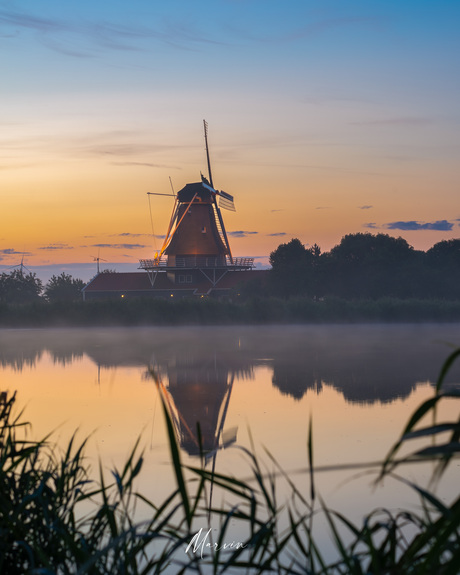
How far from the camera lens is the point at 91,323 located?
36438mm

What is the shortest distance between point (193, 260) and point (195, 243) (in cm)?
111

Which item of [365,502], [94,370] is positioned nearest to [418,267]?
[94,370]

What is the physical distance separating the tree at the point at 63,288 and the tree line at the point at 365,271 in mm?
24576

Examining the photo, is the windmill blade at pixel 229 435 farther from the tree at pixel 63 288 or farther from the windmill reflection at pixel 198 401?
the tree at pixel 63 288

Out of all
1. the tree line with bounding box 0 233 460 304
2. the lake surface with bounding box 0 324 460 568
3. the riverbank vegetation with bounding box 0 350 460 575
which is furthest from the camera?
the tree line with bounding box 0 233 460 304

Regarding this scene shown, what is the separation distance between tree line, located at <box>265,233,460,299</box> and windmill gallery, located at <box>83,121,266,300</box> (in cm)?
233

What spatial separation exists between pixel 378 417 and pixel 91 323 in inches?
1087

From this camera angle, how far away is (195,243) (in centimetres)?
4612

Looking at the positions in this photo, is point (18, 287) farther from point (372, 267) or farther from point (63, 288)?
point (372, 267)

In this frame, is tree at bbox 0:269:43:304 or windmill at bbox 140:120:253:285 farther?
tree at bbox 0:269:43:304

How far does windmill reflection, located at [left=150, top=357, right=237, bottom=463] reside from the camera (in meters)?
8.77

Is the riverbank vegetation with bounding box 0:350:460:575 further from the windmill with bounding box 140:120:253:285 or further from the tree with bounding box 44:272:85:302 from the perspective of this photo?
the tree with bounding box 44:272:85:302

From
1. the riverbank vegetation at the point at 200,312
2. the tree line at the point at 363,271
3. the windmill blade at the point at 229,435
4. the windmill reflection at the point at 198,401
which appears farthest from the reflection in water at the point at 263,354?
the tree line at the point at 363,271

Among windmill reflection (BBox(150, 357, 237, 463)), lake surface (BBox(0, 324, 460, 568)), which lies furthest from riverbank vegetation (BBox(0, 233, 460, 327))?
windmill reflection (BBox(150, 357, 237, 463))
